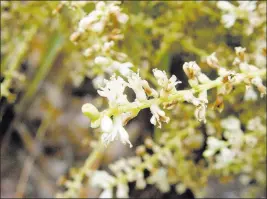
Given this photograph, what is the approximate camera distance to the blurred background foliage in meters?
0.75

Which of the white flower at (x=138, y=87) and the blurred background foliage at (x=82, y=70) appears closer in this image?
the white flower at (x=138, y=87)

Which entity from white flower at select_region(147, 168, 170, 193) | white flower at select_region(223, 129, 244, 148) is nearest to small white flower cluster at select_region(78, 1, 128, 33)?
white flower at select_region(223, 129, 244, 148)

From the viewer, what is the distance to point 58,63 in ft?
3.96

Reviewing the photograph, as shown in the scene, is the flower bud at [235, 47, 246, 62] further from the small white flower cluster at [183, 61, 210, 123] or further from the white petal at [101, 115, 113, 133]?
the white petal at [101, 115, 113, 133]

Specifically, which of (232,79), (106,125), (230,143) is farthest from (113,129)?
(230,143)

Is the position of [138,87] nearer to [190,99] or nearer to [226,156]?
[190,99]

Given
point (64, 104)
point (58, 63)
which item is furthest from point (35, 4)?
point (64, 104)

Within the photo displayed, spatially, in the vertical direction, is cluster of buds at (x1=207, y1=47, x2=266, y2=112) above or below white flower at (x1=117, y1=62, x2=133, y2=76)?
above

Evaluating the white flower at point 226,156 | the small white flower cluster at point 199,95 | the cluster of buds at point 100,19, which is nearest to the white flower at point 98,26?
the cluster of buds at point 100,19

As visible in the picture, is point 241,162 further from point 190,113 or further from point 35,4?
point 35,4

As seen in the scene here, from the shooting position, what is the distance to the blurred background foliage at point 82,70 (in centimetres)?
75

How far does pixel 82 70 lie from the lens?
89cm

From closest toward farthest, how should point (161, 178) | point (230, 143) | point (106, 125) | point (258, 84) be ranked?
point (106, 125) < point (258, 84) < point (230, 143) < point (161, 178)

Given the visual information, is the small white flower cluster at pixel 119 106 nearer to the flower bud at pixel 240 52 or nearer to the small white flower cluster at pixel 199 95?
the small white flower cluster at pixel 199 95
